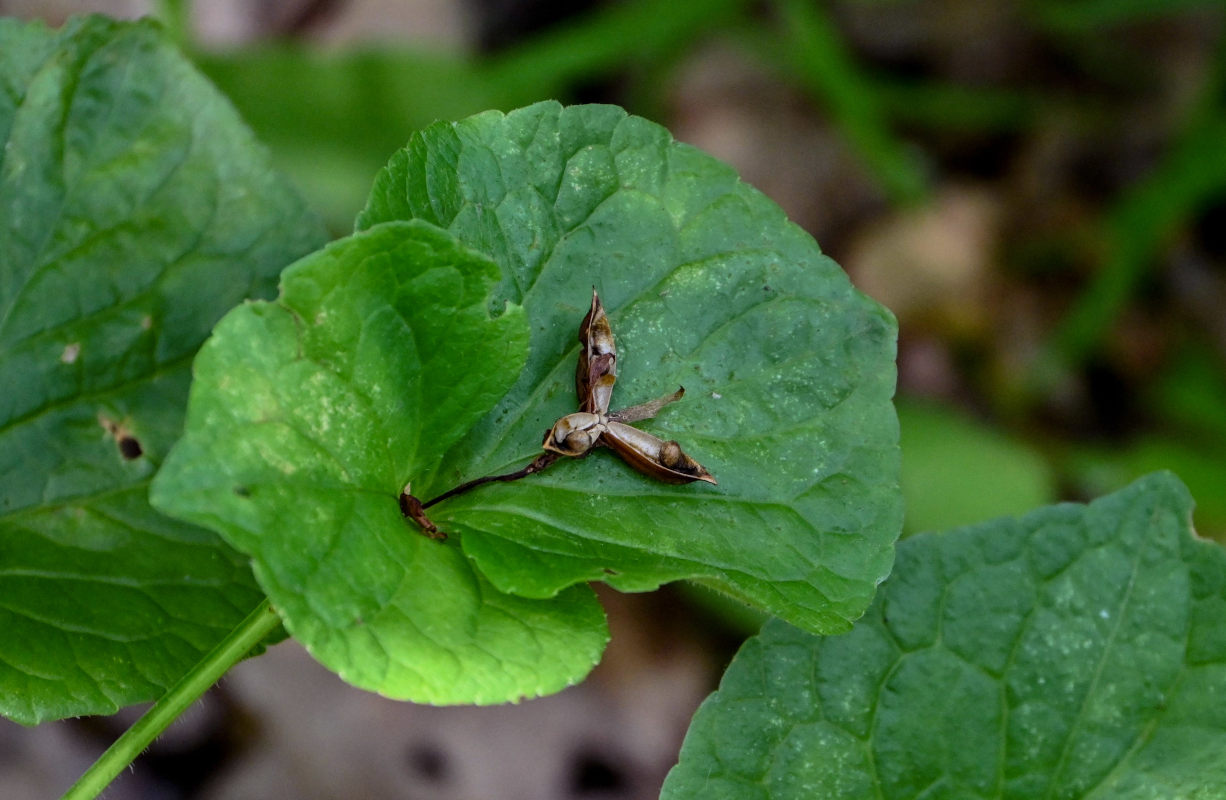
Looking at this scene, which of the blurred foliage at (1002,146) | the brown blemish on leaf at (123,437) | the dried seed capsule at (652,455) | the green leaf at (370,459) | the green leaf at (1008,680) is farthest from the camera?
the blurred foliage at (1002,146)

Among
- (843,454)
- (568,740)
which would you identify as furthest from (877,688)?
(568,740)

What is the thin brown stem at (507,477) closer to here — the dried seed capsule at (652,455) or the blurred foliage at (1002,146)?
the dried seed capsule at (652,455)

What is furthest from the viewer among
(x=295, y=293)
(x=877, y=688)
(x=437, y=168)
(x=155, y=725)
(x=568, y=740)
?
(x=568, y=740)

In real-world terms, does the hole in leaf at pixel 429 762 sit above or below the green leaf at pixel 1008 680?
below

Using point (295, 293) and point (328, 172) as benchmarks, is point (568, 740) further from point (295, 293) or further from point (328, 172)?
point (295, 293)

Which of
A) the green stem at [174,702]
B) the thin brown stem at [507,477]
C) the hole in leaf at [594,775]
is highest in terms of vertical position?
the thin brown stem at [507,477]

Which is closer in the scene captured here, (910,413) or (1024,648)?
(1024,648)

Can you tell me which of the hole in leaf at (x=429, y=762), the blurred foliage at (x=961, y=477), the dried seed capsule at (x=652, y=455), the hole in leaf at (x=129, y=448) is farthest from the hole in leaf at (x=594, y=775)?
the dried seed capsule at (x=652, y=455)

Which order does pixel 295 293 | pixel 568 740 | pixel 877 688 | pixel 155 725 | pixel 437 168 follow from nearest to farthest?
pixel 295 293 < pixel 155 725 < pixel 437 168 < pixel 877 688 < pixel 568 740
